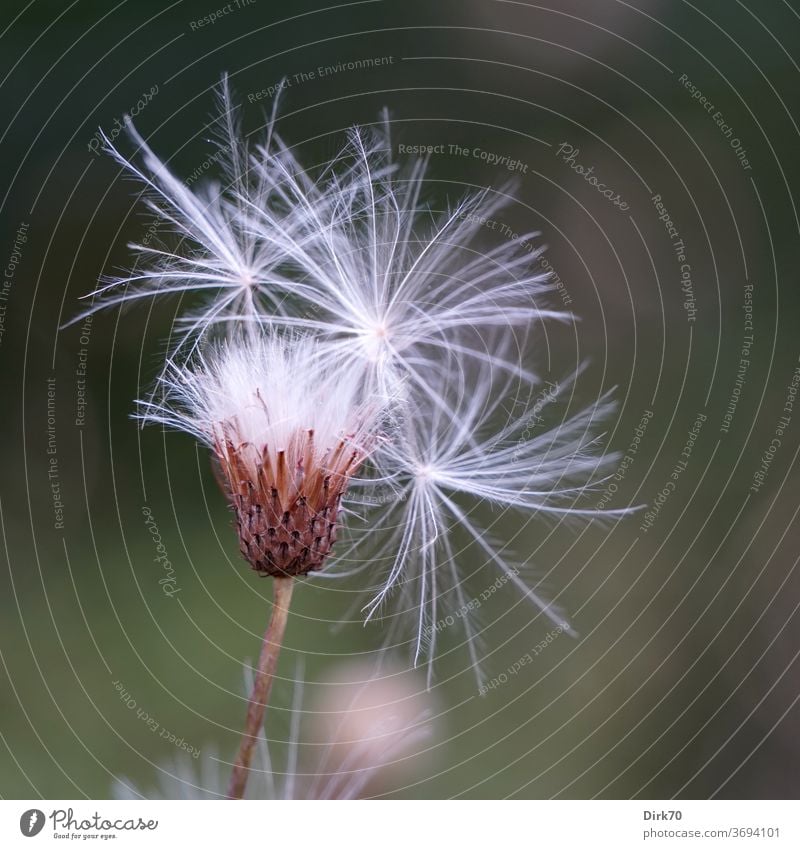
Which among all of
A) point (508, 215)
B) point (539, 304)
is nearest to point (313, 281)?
point (539, 304)

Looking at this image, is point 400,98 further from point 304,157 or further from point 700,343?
point 700,343

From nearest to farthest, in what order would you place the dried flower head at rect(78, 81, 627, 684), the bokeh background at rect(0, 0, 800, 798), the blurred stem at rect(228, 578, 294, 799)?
the blurred stem at rect(228, 578, 294, 799), the dried flower head at rect(78, 81, 627, 684), the bokeh background at rect(0, 0, 800, 798)

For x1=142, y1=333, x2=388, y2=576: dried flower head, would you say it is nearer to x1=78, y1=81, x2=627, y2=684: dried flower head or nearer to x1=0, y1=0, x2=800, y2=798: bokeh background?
x1=78, y1=81, x2=627, y2=684: dried flower head

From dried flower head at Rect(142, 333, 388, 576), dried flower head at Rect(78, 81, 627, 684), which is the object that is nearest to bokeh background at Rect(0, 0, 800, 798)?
dried flower head at Rect(78, 81, 627, 684)

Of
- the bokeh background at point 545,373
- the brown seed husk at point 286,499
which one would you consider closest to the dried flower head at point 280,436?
the brown seed husk at point 286,499

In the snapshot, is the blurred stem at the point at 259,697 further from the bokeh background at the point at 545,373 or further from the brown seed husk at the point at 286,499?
the bokeh background at the point at 545,373

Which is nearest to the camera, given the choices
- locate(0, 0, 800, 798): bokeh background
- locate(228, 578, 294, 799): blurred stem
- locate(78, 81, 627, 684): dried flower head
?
locate(228, 578, 294, 799): blurred stem

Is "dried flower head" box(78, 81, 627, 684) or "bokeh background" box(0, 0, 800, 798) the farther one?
"bokeh background" box(0, 0, 800, 798)
